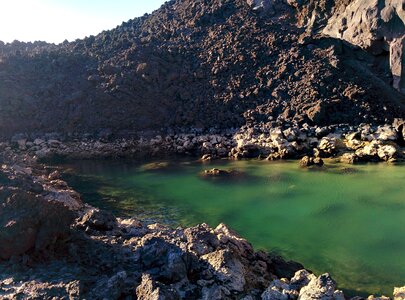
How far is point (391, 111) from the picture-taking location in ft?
101

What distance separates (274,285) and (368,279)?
4035mm

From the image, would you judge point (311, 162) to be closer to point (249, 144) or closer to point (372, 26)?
point (249, 144)

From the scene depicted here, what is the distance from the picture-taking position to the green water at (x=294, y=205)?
11.3 metres

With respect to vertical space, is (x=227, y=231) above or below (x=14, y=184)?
below

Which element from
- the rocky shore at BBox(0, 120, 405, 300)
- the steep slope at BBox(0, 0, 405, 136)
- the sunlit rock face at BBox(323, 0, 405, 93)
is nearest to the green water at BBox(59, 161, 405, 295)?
the rocky shore at BBox(0, 120, 405, 300)

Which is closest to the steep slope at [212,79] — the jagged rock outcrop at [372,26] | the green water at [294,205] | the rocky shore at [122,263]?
the jagged rock outcrop at [372,26]

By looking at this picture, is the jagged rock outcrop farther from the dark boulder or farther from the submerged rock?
the dark boulder

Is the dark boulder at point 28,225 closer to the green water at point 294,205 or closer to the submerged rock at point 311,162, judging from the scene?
the green water at point 294,205

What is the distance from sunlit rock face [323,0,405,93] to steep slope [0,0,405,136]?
926mm

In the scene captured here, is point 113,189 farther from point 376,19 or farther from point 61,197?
point 376,19

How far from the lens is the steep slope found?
109 ft

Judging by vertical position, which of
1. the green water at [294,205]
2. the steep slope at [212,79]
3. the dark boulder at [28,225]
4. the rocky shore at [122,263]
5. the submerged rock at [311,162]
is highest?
the steep slope at [212,79]

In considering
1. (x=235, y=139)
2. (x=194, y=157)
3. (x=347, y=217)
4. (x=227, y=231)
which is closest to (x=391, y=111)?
(x=235, y=139)

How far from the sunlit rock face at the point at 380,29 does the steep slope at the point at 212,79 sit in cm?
93
